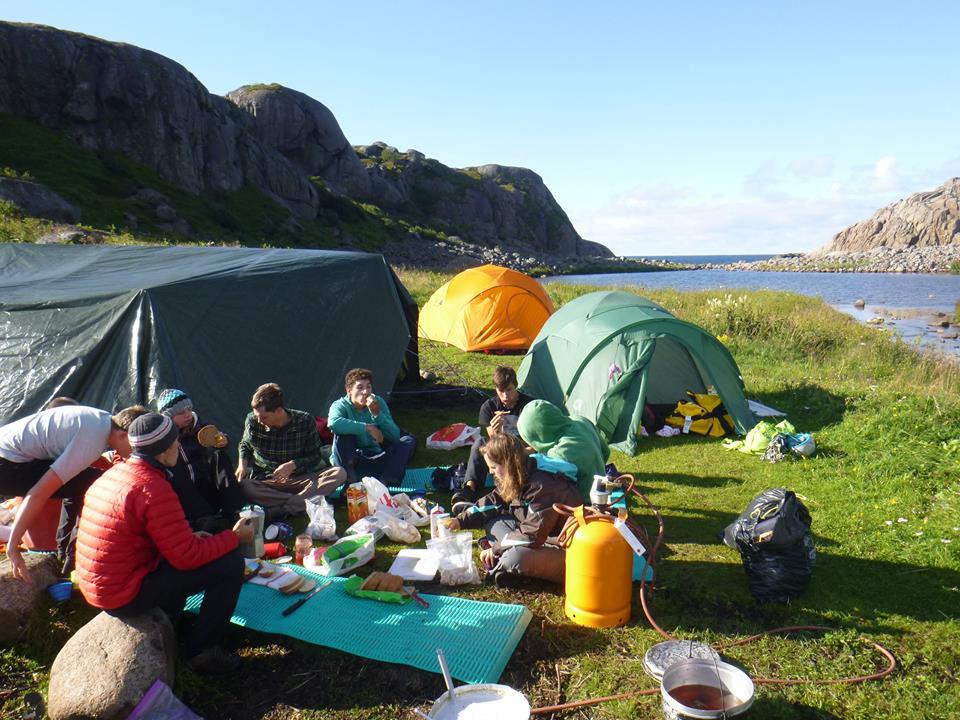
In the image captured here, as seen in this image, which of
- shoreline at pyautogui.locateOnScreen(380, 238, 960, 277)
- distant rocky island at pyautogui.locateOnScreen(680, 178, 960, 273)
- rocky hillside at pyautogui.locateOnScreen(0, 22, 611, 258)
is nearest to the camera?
rocky hillside at pyautogui.locateOnScreen(0, 22, 611, 258)

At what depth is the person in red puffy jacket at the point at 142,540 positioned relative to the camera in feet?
10.8

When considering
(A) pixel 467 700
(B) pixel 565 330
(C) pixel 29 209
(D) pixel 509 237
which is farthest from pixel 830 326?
(D) pixel 509 237

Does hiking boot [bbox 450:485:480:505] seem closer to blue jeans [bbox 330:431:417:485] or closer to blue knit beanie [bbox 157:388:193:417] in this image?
blue jeans [bbox 330:431:417:485]

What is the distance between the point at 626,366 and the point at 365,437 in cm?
372

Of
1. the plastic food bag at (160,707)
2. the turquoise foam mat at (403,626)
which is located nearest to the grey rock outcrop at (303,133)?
the turquoise foam mat at (403,626)

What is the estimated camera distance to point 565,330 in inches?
383

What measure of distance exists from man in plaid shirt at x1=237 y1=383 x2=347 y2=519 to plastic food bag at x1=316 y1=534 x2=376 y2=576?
102 centimetres

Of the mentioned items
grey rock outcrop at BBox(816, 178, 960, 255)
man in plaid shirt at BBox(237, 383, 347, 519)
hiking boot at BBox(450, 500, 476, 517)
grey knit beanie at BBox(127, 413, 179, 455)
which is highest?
grey rock outcrop at BBox(816, 178, 960, 255)

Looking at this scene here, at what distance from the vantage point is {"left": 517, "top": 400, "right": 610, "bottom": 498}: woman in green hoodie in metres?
5.25

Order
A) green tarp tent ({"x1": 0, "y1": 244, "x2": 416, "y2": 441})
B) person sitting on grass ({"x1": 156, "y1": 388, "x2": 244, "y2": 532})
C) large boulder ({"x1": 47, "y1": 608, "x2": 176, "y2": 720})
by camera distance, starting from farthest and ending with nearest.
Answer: green tarp tent ({"x1": 0, "y1": 244, "x2": 416, "y2": 441}) < person sitting on grass ({"x1": 156, "y1": 388, "x2": 244, "y2": 532}) < large boulder ({"x1": 47, "y1": 608, "x2": 176, "y2": 720})

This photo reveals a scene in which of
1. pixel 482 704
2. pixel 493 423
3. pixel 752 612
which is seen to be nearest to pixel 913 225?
pixel 493 423

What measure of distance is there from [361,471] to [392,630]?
287cm

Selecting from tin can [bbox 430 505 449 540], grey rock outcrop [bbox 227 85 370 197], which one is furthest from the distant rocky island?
tin can [bbox 430 505 449 540]

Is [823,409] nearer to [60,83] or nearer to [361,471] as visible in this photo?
[361,471]
